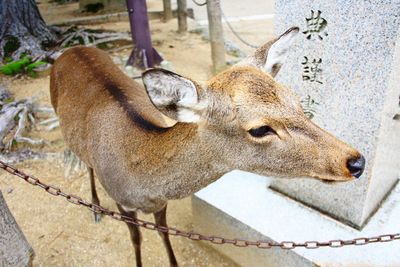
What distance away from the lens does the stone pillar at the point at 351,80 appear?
7.43 feet

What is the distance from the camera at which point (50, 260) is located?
3309 millimetres

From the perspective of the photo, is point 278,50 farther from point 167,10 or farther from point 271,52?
point 167,10

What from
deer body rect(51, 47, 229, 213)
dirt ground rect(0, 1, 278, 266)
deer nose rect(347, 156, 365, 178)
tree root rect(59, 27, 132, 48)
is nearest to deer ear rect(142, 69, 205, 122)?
deer body rect(51, 47, 229, 213)

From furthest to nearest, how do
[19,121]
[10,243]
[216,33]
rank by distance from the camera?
[216,33] → [19,121] → [10,243]

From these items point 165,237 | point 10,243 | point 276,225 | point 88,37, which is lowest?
point 165,237

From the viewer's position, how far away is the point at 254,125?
1.74m

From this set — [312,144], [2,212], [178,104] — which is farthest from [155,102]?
[2,212]

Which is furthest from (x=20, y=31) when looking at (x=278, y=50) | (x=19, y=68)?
(x=278, y=50)

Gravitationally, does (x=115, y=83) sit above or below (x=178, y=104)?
below

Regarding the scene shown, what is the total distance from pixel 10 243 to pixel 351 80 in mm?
2575

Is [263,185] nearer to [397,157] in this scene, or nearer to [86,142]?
[397,157]

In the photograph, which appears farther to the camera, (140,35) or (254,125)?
(140,35)

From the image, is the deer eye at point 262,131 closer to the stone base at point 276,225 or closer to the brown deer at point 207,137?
the brown deer at point 207,137

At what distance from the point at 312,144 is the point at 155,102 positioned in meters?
0.75
